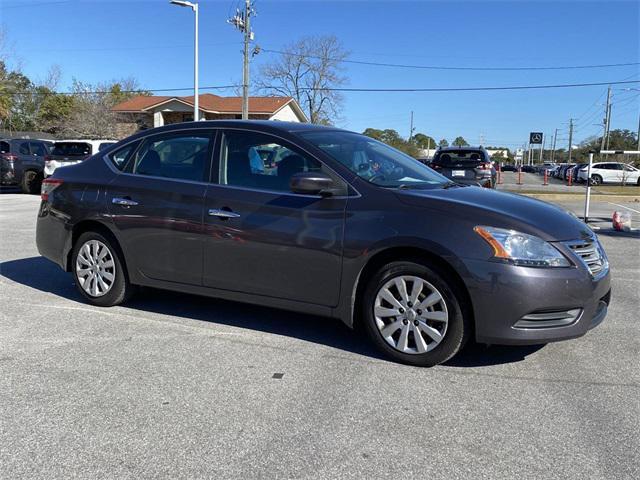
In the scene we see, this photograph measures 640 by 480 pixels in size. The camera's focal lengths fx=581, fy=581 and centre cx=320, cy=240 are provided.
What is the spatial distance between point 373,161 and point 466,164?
33.9ft

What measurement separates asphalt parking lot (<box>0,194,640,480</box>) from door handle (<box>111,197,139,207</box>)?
99cm

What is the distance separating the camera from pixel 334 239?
411cm

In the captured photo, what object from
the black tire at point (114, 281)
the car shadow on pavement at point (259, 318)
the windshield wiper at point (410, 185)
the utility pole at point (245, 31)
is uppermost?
the utility pole at point (245, 31)

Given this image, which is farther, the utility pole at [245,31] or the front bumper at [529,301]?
the utility pole at [245,31]

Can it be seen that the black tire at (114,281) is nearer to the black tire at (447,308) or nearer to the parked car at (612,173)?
the black tire at (447,308)

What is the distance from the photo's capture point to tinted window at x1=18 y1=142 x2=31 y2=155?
59.1ft

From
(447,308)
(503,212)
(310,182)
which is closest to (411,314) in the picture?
(447,308)

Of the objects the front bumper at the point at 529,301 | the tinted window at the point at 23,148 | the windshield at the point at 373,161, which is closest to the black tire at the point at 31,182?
the tinted window at the point at 23,148

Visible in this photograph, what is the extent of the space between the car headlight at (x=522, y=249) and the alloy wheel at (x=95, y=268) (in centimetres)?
335

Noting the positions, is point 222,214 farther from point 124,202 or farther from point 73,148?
point 73,148

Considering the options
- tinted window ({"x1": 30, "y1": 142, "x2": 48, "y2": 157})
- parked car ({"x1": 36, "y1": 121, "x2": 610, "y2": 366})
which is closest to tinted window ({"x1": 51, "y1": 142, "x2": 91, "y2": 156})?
tinted window ({"x1": 30, "y1": 142, "x2": 48, "y2": 157})

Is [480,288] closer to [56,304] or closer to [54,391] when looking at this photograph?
[54,391]

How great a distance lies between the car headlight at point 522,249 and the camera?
3664 mm

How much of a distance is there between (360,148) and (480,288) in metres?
1.65
